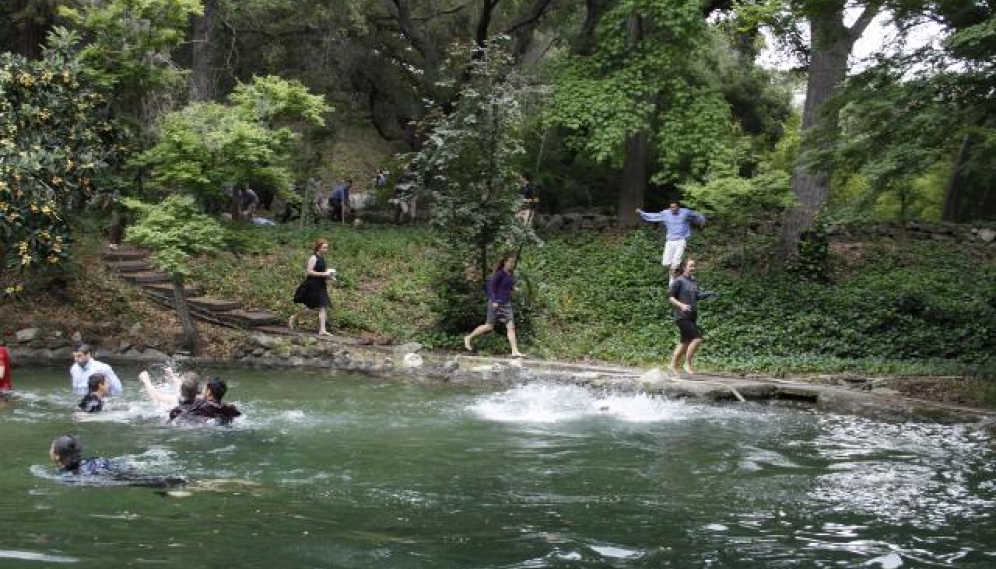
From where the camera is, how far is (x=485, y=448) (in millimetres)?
11617

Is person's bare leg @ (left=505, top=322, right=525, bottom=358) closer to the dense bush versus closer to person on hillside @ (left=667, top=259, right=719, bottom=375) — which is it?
the dense bush

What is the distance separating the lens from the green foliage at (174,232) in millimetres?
16906

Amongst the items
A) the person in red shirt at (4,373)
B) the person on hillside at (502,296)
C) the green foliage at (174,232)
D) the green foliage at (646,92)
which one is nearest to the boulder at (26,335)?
the green foliage at (174,232)

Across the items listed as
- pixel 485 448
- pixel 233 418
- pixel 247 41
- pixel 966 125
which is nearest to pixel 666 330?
pixel 966 125

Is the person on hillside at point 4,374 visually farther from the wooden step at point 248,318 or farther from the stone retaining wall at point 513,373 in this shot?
the wooden step at point 248,318

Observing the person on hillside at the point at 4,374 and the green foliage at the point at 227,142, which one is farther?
the green foliage at the point at 227,142

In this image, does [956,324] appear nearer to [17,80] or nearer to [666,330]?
[666,330]

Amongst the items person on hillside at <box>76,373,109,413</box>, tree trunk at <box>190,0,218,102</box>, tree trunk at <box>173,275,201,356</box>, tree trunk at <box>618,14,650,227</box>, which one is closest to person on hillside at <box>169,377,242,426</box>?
person on hillside at <box>76,373,109,413</box>

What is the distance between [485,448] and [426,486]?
6.22 ft

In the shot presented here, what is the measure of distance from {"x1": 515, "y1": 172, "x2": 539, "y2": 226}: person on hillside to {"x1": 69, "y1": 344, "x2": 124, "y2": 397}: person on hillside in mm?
8159

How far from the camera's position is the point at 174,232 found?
17.0 metres

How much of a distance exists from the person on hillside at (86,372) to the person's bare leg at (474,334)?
6.56 m

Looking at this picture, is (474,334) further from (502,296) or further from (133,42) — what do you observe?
(133,42)

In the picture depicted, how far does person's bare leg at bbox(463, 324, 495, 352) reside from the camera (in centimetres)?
1805
